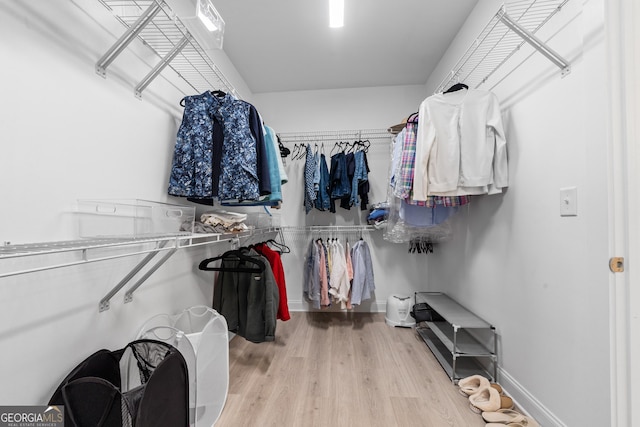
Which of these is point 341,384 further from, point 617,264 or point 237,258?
point 617,264

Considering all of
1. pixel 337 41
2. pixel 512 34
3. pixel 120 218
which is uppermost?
pixel 337 41

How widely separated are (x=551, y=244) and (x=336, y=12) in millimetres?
2033

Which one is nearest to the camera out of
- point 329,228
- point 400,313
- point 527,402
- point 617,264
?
point 617,264

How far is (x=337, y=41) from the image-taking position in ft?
7.64

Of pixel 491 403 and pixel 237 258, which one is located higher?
pixel 237 258

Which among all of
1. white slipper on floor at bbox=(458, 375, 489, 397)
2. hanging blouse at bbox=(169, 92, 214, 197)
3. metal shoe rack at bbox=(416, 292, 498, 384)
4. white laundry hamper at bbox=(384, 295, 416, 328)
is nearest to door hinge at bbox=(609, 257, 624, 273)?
metal shoe rack at bbox=(416, 292, 498, 384)

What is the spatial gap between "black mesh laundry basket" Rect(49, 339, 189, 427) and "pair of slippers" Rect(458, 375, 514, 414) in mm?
1602

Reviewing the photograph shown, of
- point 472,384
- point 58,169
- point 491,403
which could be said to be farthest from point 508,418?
point 58,169

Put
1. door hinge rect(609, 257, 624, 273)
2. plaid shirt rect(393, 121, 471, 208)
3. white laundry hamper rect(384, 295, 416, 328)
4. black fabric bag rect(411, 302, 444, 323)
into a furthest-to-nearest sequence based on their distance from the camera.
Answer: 1. white laundry hamper rect(384, 295, 416, 328)
2. black fabric bag rect(411, 302, 444, 323)
3. plaid shirt rect(393, 121, 471, 208)
4. door hinge rect(609, 257, 624, 273)

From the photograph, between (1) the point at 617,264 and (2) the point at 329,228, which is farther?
(2) the point at 329,228

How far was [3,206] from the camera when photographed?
78cm

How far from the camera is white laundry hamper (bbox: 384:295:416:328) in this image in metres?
2.69

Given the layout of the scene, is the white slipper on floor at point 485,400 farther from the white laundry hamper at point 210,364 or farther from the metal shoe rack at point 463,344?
the white laundry hamper at point 210,364

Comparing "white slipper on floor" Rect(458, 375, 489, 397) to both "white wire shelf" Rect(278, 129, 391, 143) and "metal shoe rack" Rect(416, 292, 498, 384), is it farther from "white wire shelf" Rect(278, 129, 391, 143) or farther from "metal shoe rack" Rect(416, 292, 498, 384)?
"white wire shelf" Rect(278, 129, 391, 143)
